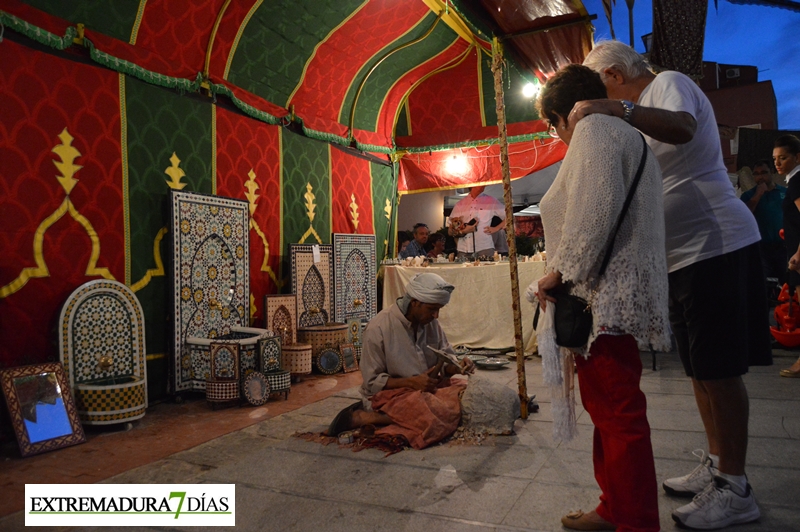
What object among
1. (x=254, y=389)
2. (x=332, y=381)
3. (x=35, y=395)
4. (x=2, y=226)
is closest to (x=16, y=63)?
(x=2, y=226)

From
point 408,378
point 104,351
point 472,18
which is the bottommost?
point 408,378

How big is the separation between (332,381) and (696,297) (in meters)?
3.75

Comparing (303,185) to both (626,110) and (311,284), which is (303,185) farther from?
(626,110)

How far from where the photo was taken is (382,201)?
299 inches

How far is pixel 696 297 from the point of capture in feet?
5.95

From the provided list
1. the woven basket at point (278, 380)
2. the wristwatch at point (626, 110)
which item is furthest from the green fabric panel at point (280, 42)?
the wristwatch at point (626, 110)

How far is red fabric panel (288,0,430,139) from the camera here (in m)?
5.55

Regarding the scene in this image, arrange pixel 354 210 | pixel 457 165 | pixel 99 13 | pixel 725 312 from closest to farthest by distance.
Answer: pixel 725 312
pixel 99 13
pixel 354 210
pixel 457 165

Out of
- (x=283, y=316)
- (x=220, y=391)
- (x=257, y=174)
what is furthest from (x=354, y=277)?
(x=220, y=391)

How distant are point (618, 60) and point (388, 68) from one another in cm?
533

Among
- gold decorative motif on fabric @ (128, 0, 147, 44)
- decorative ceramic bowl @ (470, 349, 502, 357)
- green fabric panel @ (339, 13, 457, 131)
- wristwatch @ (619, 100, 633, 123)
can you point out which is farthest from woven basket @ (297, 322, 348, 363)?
wristwatch @ (619, 100, 633, 123)

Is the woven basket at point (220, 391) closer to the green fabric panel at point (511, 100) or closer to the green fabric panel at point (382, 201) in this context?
the green fabric panel at point (382, 201)

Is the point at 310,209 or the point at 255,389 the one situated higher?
the point at 310,209

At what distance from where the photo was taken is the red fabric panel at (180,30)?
405cm
